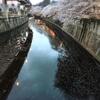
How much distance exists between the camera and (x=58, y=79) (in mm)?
14977

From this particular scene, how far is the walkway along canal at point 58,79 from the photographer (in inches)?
476

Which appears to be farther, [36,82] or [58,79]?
[58,79]

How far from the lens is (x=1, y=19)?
3091 centimetres

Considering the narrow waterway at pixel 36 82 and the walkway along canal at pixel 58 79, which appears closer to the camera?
the narrow waterway at pixel 36 82

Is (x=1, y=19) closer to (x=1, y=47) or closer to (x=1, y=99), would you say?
(x=1, y=47)

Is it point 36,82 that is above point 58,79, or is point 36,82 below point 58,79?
above

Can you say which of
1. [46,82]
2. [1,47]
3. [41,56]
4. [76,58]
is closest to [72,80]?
[46,82]

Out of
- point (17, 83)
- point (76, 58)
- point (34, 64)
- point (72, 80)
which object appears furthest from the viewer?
point (76, 58)

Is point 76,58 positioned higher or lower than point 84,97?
lower

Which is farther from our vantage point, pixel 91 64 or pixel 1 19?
pixel 1 19

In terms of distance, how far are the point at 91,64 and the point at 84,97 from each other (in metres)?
7.44

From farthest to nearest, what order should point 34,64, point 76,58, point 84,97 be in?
point 76,58
point 34,64
point 84,97

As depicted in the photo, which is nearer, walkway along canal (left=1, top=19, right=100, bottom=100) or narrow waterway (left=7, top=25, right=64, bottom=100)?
narrow waterway (left=7, top=25, right=64, bottom=100)

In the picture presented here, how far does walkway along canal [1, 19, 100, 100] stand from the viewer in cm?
1208
